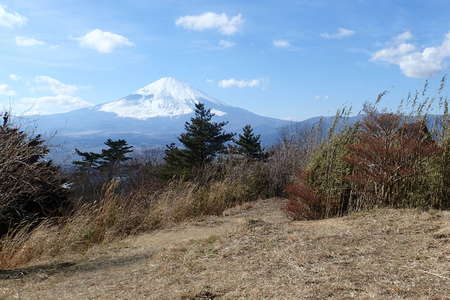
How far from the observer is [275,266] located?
3.77 meters

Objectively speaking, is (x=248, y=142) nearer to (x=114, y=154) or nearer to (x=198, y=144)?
(x=198, y=144)

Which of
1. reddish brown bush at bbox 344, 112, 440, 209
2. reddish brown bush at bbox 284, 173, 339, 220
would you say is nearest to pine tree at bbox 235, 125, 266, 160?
reddish brown bush at bbox 284, 173, 339, 220

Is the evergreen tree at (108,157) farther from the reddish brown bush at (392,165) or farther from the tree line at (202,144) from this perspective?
the reddish brown bush at (392,165)

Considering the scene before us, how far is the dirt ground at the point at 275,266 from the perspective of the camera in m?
3.05

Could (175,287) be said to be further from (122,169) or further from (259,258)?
(122,169)

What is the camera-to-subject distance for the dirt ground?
3.05 metres

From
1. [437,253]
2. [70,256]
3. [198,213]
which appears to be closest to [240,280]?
[437,253]

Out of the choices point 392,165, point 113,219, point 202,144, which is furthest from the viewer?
point 202,144

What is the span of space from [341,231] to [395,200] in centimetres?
181

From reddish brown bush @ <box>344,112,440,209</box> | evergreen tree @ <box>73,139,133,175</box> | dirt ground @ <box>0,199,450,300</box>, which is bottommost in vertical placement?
evergreen tree @ <box>73,139,133,175</box>

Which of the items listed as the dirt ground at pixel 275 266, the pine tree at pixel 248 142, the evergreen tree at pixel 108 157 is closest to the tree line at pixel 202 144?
the pine tree at pixel 248 142

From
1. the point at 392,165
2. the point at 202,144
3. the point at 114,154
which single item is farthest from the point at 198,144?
the point at 392,165

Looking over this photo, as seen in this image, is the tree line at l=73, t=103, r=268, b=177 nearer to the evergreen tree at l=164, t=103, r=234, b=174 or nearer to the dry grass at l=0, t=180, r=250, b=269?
the evergreen tree at l=164, t=103, r=234, b=174

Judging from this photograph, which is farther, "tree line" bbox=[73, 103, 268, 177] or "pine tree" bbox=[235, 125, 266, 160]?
"pine tree" bbox=[235, 125, 266, 160]
